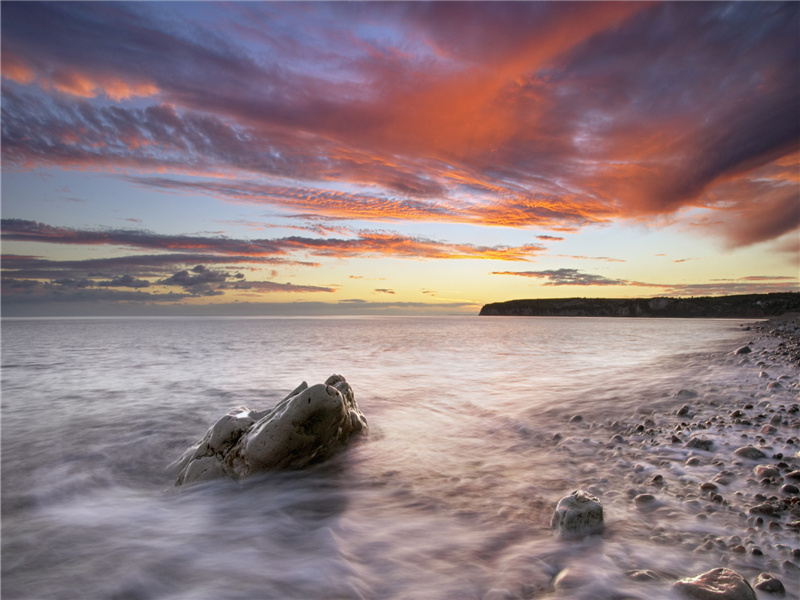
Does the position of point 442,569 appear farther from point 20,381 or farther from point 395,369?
point 20,381

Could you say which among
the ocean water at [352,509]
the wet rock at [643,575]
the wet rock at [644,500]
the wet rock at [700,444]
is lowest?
the ocean water at [352,509]

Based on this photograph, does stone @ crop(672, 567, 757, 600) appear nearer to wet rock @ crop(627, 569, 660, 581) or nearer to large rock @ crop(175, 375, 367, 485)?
wet rock @ crop(627, 569, 660, 581)

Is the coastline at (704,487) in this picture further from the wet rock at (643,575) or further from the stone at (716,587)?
the stone at (716,587)

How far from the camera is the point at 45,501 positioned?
5.23 metres

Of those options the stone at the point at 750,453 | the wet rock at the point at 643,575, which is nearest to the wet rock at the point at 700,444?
the stone at the point at 750,453

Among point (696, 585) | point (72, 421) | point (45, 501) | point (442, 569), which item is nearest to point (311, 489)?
point (442, 569)

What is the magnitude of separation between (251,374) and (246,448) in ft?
35.1

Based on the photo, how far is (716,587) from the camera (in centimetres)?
246

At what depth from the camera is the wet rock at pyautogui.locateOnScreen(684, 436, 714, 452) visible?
198 inches

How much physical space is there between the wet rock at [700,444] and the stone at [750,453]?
34 cm

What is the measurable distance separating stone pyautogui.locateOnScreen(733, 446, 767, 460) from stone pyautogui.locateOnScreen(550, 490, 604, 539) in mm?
2418

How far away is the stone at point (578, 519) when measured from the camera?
11.1 feet

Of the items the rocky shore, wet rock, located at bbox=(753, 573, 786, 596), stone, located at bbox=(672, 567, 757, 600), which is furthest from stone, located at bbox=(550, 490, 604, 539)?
wet rock, located at bbox=(753, 573, 786, 596)

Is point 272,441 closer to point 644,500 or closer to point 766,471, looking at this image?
point 644,500
